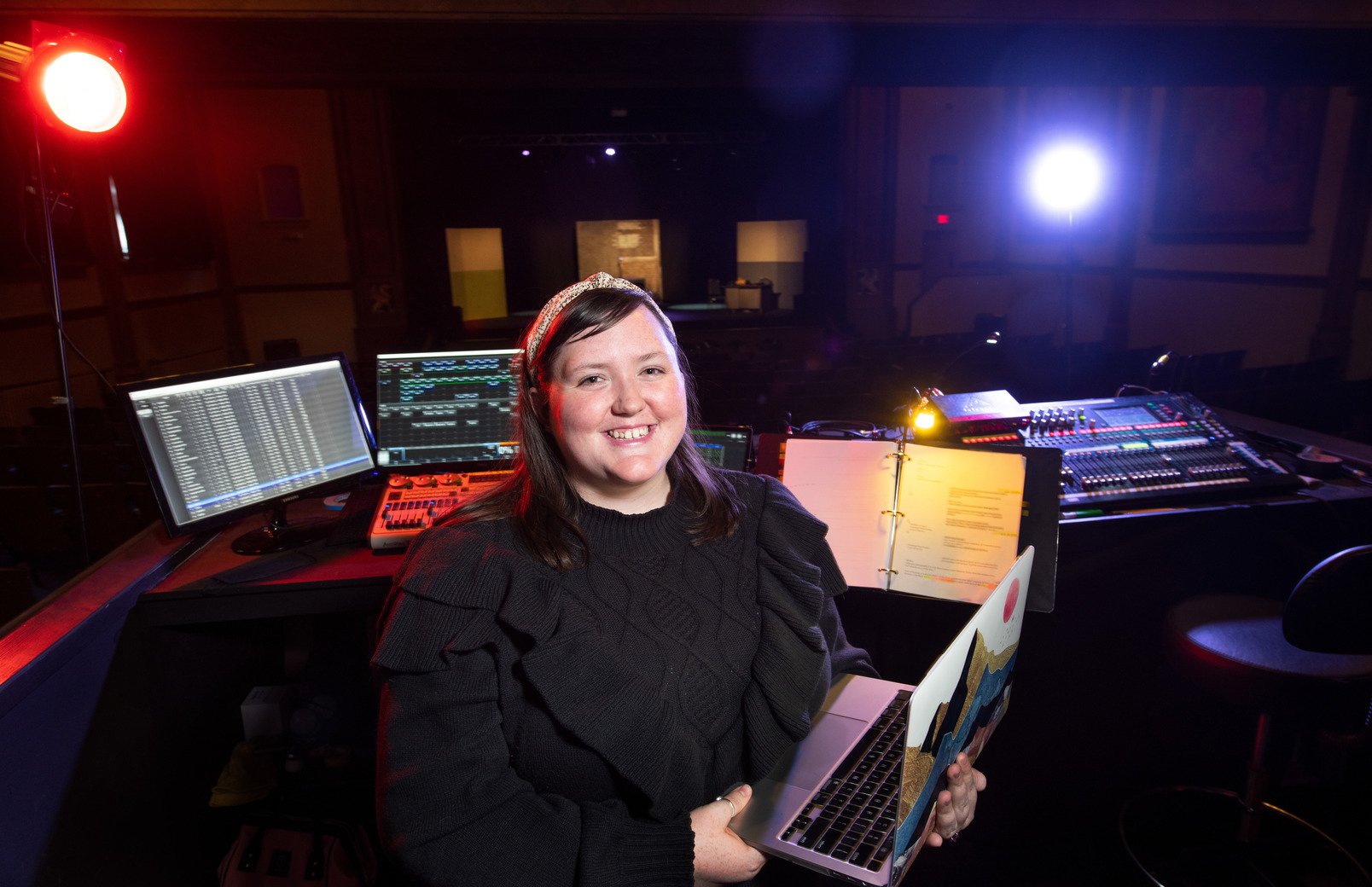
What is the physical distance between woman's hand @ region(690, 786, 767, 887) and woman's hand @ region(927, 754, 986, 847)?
28 cm

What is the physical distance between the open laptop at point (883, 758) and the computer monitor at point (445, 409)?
1.28 meters

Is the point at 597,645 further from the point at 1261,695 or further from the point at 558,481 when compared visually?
the point at 1261,695

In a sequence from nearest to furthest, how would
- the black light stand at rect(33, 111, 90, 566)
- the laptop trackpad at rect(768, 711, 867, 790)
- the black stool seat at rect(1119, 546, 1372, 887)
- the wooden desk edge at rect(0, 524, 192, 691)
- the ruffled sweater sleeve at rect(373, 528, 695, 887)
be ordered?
the ruffled sweater sleeve at rect(373, 528, 695, 887) → the laptop trackpad at rect(768, 711, 867, 790) → the wooden desk edge at rect(0, 524, 192, 691) → the black stool seat at rect(1119, 546, 1372, 887) → the black light stand at rect(33, 111, 90, 566)

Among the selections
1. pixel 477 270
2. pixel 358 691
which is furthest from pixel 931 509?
pixel 477 270

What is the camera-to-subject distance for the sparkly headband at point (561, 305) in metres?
1.27

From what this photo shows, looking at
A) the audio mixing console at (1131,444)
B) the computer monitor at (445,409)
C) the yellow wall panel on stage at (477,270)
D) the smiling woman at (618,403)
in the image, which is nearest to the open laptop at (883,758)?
the smiling woman at (618,403)

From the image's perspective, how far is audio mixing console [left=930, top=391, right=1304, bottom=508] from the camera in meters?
2.29

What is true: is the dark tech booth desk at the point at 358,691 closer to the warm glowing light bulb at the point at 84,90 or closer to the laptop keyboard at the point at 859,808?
the laptop keyboard at the point at 859,808

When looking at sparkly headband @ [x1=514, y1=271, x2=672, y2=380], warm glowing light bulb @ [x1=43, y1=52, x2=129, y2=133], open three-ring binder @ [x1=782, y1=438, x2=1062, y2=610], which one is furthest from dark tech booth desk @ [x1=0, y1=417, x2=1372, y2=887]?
warm glowing light bulb @ [x1=43, y1=52, x2=129, y2=133]

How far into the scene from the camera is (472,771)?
1.08 metres

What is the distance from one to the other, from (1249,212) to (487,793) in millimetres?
9727

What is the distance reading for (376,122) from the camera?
9.81m

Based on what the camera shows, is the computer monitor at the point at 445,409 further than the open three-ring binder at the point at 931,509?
Yes

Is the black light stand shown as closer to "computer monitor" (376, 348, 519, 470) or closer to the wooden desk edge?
the wooden desk edge
